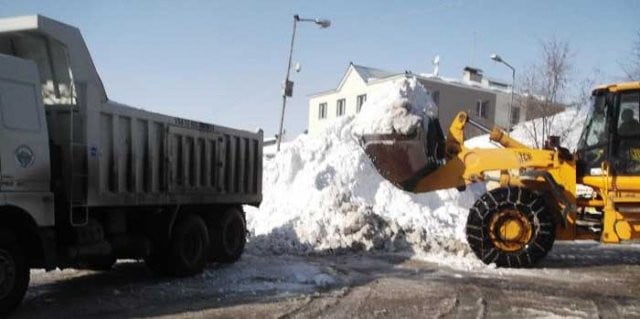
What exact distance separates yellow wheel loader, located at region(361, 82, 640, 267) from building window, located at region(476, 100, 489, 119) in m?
38.8

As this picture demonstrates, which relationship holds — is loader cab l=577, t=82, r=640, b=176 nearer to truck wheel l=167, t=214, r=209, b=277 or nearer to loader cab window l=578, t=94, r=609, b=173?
loader cab window l=578, t=94, r=609, b=173

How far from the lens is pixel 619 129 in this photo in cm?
1077

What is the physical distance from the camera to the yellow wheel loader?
1079cm

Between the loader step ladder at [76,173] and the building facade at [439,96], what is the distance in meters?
37.8

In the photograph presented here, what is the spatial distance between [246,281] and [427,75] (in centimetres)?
4189

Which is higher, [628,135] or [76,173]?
[628,135]

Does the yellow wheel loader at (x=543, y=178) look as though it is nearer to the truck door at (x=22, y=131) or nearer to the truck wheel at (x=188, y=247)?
the truck wheel at (x=188, y=247)

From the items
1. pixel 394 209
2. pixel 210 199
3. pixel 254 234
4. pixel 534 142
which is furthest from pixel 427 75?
pixel 210 199

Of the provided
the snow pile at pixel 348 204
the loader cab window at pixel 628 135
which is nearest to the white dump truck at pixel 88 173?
the snow pile at pixel 348 204

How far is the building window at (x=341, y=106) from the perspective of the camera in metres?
52.3

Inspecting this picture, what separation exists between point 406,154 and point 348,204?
2.62 metres

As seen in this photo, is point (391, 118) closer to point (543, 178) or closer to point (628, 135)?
point (543, 178)

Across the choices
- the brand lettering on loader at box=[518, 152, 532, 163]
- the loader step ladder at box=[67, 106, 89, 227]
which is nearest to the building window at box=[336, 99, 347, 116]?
the brand lettering on loader at box=[518, 152, 532, 163]

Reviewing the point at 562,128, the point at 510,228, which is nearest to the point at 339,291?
the point at 510,228
